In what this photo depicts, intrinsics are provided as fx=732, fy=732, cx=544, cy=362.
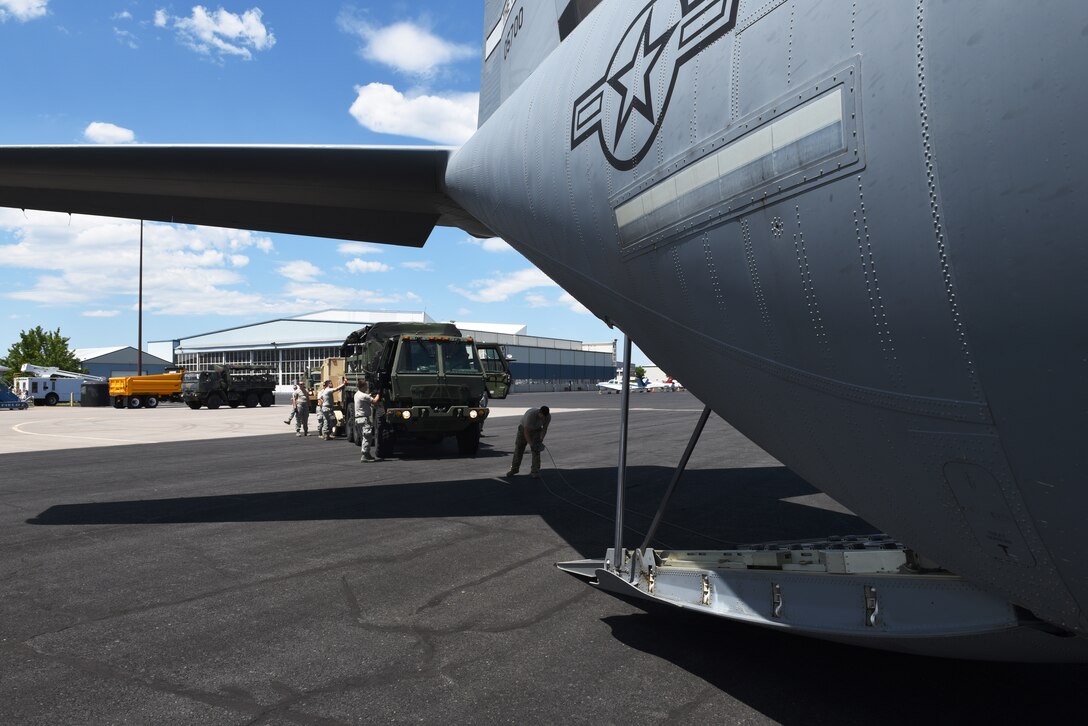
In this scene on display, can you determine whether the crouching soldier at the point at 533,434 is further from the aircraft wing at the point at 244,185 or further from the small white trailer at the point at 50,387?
the small white trailer at the point at 50,387

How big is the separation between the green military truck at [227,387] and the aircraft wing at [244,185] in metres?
29.6

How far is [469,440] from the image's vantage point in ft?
46.6

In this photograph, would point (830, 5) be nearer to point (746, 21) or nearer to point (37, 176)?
point (746, 21)

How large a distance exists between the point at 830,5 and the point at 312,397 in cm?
2112

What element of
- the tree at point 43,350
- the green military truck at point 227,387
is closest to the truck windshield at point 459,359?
the green military truck at point 227,387

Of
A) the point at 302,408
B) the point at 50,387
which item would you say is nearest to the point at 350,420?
the point at 302,408

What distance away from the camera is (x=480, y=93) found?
778cm

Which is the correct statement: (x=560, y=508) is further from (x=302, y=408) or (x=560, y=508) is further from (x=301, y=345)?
(x=301, y=345)

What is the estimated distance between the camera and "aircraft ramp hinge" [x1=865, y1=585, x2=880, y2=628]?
3.03 meters

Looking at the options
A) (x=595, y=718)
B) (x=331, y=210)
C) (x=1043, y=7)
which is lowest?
(x=595, y=718)

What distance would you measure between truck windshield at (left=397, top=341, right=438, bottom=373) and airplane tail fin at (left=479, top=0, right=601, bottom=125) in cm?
665

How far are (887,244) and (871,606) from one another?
63.2 inches

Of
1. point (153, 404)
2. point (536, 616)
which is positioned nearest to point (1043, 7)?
point (536, 616)

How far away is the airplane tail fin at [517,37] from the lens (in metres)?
5.31
